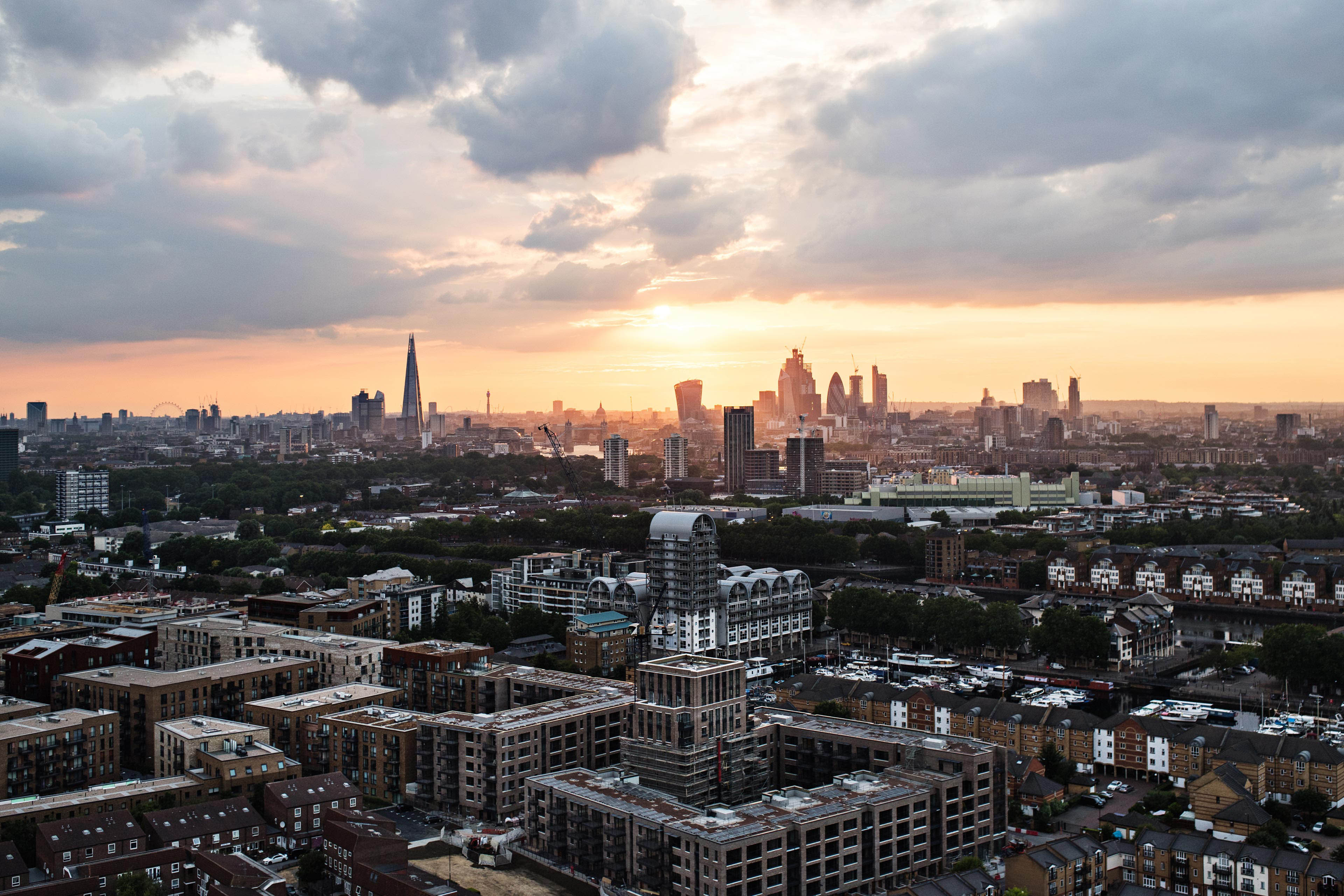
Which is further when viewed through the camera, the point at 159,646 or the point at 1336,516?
the point at 1336,516

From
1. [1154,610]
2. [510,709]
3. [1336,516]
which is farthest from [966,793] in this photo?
[1336,516]

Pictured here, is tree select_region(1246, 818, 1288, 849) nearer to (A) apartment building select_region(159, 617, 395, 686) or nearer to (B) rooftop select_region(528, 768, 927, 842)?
(B) rooftop select_region(528, 768, 927, 842)

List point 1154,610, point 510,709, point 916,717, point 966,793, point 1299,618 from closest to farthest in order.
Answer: point 966,793 < point 510,709 < point 916,717 < point 1154,610 < point 1299,618

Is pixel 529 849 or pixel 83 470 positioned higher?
pixel 83 470

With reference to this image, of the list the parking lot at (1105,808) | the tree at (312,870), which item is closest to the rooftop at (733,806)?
the tree at (312,870)

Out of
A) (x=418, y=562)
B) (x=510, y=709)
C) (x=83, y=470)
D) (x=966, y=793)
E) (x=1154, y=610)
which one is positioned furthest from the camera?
(x=83, y=470)

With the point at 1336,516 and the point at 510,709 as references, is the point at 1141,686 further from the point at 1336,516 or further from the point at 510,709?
the point at 1336,516

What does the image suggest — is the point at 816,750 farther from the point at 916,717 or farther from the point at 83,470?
the point at 83,470

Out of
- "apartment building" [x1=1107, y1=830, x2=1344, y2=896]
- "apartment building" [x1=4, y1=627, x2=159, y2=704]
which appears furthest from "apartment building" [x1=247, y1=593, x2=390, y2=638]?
"apartment building" [x1=1107, y1=830, x2=1344, y2=896]
